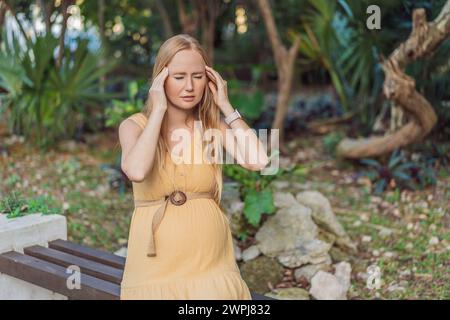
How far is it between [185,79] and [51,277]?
1.32m

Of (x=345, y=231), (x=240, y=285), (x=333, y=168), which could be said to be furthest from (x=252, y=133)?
(x=333, y=168)

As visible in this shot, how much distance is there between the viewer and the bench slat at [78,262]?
10.4 ft

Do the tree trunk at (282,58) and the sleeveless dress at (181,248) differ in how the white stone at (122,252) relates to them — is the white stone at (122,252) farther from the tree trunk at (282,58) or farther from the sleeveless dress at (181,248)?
the tree trunk at (282,58)

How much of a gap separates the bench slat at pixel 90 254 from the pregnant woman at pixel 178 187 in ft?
2.88

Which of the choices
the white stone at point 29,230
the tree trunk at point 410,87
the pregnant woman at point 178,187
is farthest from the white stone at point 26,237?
the tree trunk at point 410,87

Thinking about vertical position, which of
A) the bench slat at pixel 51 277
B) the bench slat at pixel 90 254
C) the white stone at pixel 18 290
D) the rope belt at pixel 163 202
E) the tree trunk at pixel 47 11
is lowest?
the white stone at pixel 18 290

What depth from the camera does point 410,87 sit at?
4930 millimetres

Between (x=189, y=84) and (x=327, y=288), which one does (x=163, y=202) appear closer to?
(x=189, y=84)

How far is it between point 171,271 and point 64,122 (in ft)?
14.8

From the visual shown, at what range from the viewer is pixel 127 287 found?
8.20 ft

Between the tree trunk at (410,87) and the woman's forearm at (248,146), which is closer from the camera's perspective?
the woman's forearm at (248,146)

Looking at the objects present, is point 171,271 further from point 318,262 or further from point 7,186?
point 7,186

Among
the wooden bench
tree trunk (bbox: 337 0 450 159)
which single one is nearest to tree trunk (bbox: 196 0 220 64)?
tree trunk (bbox: 337 0 450 159)

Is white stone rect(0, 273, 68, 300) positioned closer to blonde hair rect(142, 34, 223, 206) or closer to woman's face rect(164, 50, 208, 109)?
blonde hair rect(142, 34, 223, 206)
